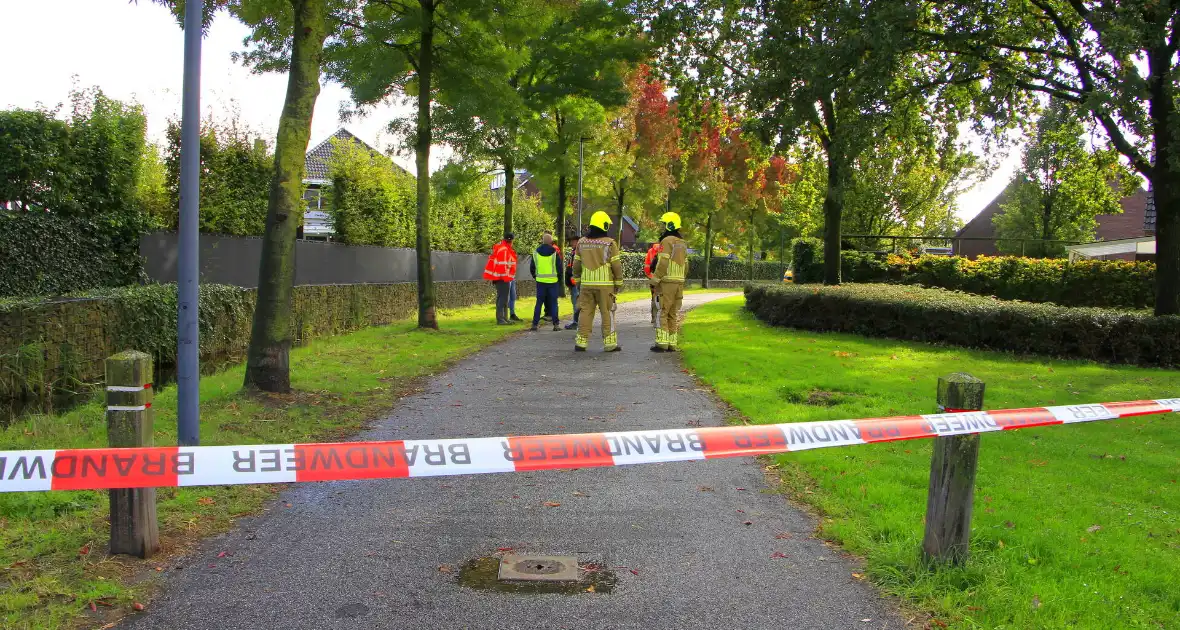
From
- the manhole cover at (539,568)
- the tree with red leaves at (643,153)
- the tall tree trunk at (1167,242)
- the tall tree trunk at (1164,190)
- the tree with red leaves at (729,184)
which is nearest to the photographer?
the manhole cover at (539,568)

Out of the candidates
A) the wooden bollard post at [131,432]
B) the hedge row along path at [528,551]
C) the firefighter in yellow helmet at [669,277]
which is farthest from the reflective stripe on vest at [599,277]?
the wooden bollard post at [131,432]

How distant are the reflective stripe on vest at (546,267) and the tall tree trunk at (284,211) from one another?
7.44 metres

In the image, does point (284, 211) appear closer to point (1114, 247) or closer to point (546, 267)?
point (546, 267)

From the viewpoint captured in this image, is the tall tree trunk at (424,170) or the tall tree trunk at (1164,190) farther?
the tall tree trunk at (424,170)

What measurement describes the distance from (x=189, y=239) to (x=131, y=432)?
2.12 meters

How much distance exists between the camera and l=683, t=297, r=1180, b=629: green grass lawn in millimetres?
3537

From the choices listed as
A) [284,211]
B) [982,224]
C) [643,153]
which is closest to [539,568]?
[284,211]

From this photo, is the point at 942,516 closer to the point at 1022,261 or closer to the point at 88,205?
the point at 88,205

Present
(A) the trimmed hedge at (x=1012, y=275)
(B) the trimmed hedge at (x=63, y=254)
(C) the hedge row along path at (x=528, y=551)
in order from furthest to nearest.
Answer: (A) the trimmed hedge at (x=1012, y=275) → (B) the trimmed hedge at (x=63, y=254) → (C) the hedge row along path at (x=528, y=551)

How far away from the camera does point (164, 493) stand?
4.60 meters

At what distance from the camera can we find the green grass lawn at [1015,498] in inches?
139

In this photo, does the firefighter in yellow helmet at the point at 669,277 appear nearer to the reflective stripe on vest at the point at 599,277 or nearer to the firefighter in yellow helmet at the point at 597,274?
the firefighter in yellow helmet at the point at 597,274

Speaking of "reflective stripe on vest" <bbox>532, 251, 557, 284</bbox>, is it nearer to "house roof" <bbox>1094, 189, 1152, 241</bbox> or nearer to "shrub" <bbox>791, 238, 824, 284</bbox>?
"shrub" <bbox>791, 238, 824, 284</bbox>

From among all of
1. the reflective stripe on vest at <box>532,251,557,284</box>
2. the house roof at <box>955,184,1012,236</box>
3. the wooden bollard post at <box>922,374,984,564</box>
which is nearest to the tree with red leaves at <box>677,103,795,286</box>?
the house roof at <box>955,184,1012,236</box>
